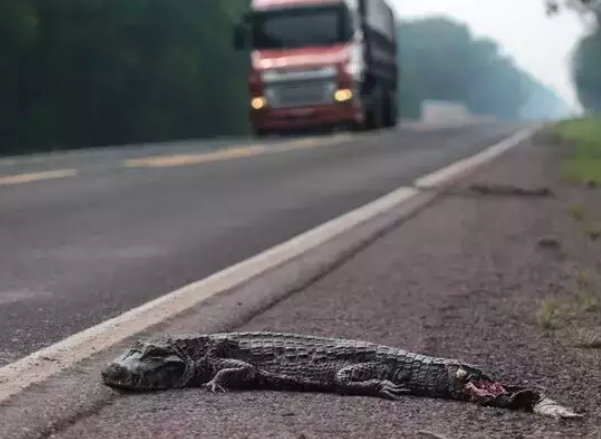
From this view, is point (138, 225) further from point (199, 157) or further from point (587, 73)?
point (587, 73)

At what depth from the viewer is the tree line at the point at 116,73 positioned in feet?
135

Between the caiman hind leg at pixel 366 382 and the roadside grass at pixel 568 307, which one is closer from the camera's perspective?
the caiman hind leg at pixel 366 382

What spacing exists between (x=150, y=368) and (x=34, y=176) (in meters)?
11.5

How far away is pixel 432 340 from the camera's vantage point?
531 centimetres

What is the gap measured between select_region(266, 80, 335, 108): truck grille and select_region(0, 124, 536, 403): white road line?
71.5 ft

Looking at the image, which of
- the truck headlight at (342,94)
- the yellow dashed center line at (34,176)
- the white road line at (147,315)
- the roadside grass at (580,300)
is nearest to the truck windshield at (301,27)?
the truck headlight at (342,94)

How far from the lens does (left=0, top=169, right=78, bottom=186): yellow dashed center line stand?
14.5 metres

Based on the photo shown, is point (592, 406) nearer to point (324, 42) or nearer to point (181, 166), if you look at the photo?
point (181, 166)

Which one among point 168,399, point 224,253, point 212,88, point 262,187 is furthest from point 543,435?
point 212,88

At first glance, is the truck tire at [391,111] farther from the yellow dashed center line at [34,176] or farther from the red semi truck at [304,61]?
the yellow dashed center line at [34,176]

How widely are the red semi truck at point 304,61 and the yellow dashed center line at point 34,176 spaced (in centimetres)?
1556

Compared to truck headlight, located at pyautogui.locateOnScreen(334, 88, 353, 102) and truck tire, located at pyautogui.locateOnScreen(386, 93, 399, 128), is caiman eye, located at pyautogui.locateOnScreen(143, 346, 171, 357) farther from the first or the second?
truck tire, located at pyautogui.locateOnScreen(386, 93, 399, 128)

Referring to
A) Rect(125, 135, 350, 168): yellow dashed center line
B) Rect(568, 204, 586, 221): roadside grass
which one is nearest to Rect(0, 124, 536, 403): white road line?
Rect(568, 204, 586, 221): roadside grass

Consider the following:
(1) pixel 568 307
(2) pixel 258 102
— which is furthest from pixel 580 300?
(2) pixel 258 102
